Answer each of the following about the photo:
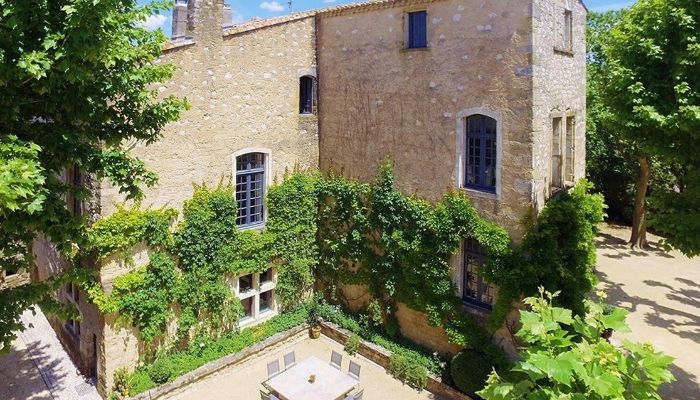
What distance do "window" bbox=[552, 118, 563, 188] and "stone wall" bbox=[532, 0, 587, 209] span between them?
0.31m

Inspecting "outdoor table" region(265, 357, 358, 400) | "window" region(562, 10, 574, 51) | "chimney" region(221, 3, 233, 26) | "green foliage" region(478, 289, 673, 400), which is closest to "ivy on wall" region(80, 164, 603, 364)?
"outdoor table" region(265, 357, 358, 400)

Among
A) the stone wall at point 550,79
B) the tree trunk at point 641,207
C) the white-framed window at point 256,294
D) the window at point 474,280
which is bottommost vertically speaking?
the white-framed window at point 256,294

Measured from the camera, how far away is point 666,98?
9.67m

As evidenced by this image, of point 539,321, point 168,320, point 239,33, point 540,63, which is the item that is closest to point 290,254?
point 168,320

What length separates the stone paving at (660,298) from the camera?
12.2m

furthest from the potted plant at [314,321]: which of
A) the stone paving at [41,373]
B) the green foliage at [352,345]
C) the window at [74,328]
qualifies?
the window at [74,328]

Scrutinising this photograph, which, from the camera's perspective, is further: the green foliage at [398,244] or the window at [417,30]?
the window at [417,30]

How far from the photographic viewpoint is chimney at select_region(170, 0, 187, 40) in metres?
12.4

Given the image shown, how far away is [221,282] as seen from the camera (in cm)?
1310

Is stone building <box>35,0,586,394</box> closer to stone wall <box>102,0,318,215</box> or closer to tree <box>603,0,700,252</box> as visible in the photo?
stone wall <box>102,0,318,215</box>

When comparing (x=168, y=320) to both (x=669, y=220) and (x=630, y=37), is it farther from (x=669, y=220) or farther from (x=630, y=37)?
(x=630, y=37)

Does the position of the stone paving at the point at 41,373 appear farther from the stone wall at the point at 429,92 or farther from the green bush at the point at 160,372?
the stone wall at the point at 429,92

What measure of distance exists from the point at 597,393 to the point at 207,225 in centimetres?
980

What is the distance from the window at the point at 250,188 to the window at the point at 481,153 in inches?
230
